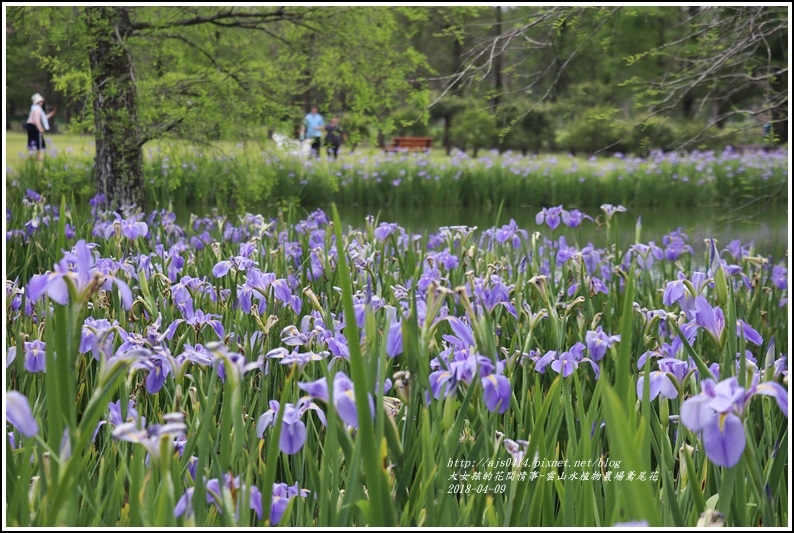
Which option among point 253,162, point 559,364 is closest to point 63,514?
point 559,364

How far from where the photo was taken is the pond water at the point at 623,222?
6.62 meters

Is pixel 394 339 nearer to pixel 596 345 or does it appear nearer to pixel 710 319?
pixel 710 319

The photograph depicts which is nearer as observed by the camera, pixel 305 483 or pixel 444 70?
pixel 305 483

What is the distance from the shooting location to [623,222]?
9.48m

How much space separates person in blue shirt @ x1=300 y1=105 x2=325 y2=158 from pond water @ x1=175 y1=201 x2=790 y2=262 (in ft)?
1.89

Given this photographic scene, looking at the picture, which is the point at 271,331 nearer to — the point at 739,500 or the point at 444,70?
the point at 739,500

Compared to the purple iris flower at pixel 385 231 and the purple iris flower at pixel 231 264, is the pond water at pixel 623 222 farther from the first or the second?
the purple iris flower at pixel 231 264

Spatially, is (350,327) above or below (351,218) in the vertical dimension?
above

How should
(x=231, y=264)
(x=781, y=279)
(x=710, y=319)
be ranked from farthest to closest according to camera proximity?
(x=781, y=279), (x=231, y=264), (x=710, y=319)

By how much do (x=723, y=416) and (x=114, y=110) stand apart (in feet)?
16.1

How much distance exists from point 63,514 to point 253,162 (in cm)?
473

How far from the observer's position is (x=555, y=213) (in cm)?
391

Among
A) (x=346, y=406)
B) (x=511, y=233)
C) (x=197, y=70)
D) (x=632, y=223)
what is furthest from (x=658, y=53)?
(x=632, y=223)

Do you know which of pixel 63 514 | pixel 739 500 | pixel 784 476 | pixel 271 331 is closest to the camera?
pixel 63 514
